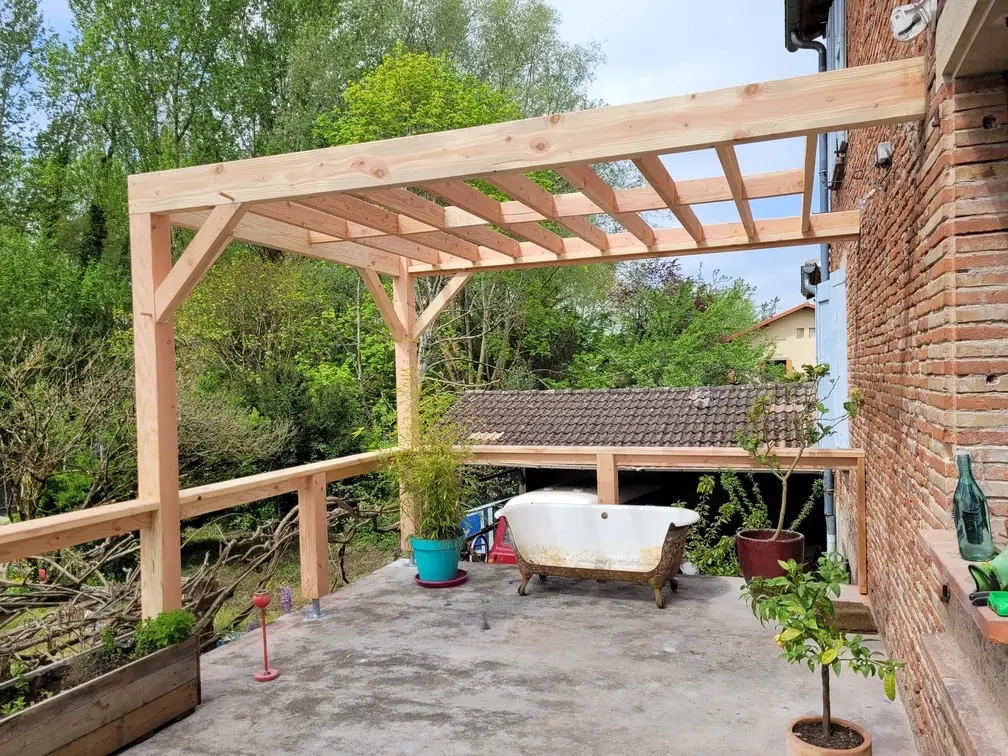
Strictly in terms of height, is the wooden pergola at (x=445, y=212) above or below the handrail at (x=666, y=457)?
above

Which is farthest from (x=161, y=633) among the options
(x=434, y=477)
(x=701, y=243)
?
(x=701, y=243)

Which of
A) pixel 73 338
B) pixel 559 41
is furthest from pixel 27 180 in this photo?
pixel 559 41

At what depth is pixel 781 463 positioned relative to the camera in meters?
5.39

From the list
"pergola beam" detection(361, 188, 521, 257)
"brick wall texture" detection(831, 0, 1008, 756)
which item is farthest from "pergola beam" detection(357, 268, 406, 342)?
"brick wall texture" detection(831, 0, 1008, 756)

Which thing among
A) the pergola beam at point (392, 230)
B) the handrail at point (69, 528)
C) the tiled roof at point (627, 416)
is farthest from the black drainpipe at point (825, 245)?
the handrail at point (69, 528)

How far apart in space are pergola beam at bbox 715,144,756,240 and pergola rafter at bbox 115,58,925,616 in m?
0.01

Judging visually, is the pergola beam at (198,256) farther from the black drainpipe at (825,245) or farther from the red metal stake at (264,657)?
the black drainpipe at (825,245)

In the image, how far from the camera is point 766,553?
4.94 m

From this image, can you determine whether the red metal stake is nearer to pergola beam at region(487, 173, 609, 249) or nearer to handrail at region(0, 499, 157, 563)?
handrail at region(0, 499, 157, 563)

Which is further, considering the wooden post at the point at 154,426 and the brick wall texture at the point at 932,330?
the wooden post at the point at 154,426

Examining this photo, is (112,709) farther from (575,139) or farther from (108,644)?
(575,139)

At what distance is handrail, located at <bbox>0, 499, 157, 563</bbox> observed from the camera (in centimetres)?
304

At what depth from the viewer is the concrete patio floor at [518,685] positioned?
3.14 metres

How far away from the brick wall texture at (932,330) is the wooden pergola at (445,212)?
1.17 feet
